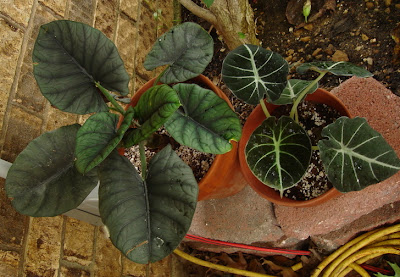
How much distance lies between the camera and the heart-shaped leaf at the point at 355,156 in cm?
105

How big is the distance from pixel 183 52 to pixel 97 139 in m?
0.39

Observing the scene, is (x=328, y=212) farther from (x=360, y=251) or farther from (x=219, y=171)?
(x=219, y=171)

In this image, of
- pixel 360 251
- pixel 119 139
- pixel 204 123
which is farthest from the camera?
pixel 360 251

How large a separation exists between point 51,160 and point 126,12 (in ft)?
3.32

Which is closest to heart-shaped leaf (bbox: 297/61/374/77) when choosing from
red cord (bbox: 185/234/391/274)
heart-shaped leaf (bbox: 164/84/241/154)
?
heart-shaped leaf (bbox: 164/84/241/154)

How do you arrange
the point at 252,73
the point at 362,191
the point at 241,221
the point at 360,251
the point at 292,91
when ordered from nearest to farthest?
the point at 252,73 → the point at 292,91 → the point at 362,191 → the point at 360,251 → the point at 241,221

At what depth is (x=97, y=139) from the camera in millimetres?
988

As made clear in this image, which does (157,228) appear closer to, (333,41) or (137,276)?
(137,276)

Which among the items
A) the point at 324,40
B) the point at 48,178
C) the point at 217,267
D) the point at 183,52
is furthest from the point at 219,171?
the point at 324,40

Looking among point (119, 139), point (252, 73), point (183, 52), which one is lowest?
point (119, 139)

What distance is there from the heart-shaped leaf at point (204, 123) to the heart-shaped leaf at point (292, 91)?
0.96 ft

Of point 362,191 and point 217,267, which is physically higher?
point 362,191

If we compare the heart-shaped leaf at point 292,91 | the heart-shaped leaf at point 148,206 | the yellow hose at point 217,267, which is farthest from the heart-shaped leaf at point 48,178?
the yellow hose at point 217,267

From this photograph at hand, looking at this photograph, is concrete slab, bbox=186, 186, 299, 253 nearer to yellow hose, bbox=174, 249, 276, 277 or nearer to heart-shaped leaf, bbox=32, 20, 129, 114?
yellow hose, bbox=174, 249, 276, 277
